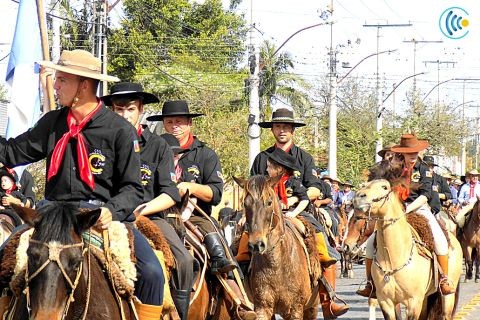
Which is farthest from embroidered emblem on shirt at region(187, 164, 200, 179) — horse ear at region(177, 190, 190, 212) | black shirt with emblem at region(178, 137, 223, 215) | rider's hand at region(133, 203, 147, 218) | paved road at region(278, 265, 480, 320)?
paved road at region(278, 265, 480, 320)

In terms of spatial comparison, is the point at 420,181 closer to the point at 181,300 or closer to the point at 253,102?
the point at 181,300

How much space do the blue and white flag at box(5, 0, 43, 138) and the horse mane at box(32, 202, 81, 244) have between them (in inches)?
280

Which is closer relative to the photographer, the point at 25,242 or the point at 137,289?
the point at 25,242

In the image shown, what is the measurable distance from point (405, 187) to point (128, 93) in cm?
504

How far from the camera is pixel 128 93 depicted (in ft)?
29.0

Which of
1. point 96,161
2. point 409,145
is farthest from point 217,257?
point 409,145

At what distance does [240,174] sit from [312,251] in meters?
26.3

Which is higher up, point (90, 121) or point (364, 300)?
point (90, 121)

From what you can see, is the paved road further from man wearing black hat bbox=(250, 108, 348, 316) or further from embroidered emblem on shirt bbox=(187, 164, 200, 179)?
embroidered emblem on shirt bbox=(187, 164, 200, 179)

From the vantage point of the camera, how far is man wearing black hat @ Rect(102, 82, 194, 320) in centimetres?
831

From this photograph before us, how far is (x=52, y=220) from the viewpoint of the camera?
5953 millimetres

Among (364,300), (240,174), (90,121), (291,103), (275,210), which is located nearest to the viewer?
(90,121)

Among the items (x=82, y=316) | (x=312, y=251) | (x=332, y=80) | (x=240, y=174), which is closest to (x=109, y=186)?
(x=82, y=316)

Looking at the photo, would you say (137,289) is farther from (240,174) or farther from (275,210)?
(240,174)
